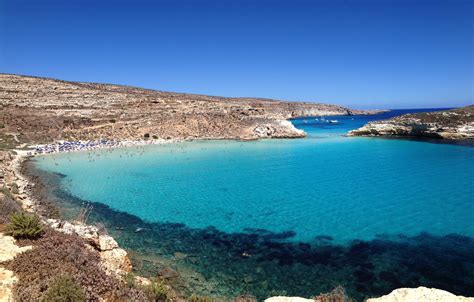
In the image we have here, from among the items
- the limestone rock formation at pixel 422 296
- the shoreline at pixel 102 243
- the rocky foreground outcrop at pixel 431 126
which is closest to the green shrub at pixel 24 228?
the shoreline at pixel 102 243

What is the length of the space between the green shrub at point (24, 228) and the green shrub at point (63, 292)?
3.46 metres

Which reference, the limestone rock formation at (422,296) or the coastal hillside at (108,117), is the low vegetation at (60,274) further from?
the coastal hillside at (108,117)

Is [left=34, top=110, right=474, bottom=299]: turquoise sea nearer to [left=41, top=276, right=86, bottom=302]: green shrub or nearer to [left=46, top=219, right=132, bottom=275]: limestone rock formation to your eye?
[left=46, top=219, right=132, bottom=275]: limestone rock formation

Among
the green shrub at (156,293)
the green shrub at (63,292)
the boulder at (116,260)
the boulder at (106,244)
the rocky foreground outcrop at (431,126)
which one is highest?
the rocky foreground outcrop at (431,126)

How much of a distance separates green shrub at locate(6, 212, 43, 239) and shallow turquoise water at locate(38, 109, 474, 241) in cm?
737

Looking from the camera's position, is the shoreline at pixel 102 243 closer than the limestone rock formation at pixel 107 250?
Yes

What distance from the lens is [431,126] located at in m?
51.3

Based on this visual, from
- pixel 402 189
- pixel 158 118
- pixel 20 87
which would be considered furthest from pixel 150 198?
pixel 20 87

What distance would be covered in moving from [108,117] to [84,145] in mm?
13796

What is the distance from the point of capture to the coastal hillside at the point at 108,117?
162ft

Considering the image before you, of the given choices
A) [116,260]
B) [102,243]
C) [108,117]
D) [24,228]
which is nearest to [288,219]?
[116,260]

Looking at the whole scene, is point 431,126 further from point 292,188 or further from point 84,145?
point 84,145

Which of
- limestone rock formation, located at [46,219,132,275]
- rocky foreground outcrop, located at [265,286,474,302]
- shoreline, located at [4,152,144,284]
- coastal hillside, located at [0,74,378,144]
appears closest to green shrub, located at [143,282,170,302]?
shoreline, located at [4,152,144,284]

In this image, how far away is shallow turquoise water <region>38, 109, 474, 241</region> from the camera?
1561 centimetres
